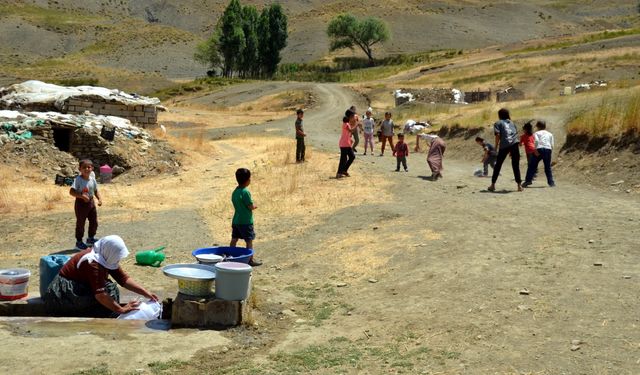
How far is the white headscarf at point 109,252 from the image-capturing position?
23.8 feet

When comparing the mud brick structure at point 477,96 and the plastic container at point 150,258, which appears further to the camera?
the mud brick structure at point 477,96

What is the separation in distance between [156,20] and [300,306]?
475ft

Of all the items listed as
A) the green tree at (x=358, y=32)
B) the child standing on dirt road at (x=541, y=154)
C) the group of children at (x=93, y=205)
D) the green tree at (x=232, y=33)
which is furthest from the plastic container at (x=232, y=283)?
the green tree at (x=358, y=32)

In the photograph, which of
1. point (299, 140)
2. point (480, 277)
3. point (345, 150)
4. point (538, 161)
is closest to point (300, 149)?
point (299, 140)

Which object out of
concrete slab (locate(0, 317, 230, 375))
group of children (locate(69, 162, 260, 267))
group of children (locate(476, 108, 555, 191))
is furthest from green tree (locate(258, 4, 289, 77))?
concrete slab (locate(0, 317, 230, 375))

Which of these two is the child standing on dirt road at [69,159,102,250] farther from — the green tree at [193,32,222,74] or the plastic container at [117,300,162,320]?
the green tree at [193,32,222,74]

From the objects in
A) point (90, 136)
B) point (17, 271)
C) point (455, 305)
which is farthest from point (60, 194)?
point (455, 305)

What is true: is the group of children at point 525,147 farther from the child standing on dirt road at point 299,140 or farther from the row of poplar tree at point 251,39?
the row of poplar tree at point 251,39

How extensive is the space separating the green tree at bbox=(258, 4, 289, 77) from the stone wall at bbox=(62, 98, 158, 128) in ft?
192

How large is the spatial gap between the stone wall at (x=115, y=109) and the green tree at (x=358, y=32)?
71186 mm

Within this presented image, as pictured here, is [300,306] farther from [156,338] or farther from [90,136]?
[90,136]

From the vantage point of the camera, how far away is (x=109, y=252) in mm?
7289

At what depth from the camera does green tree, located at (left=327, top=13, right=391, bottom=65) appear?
9712 cm

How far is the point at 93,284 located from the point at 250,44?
77.6 m
